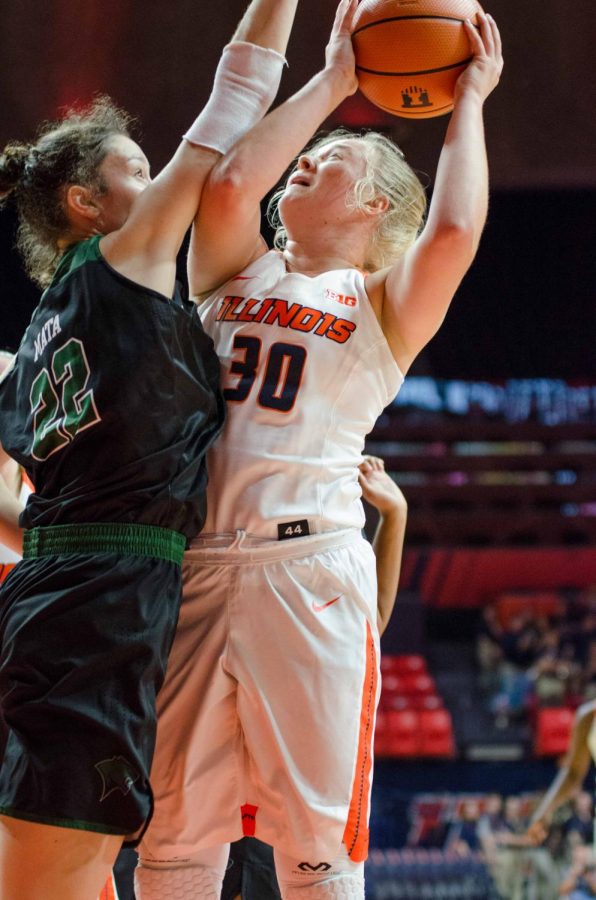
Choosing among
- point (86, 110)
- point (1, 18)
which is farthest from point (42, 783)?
point (1, 18)

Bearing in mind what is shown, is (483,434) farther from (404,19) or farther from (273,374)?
(273,374)

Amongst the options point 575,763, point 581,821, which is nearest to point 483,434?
point 581,821

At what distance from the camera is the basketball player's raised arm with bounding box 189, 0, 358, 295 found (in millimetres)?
2312

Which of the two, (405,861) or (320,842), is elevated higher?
(320,842)

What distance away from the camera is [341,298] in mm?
2514

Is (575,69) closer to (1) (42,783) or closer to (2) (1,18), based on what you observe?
(2) (1,18)

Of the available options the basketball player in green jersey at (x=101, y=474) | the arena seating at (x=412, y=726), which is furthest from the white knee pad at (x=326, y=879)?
the arena seating at (x=412, y=726)

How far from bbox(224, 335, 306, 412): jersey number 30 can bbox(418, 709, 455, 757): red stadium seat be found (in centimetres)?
1005

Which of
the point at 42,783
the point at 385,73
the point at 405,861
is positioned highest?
the point at 385,73

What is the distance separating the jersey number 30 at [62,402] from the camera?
2154mm

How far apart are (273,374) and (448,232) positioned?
0.48 metres

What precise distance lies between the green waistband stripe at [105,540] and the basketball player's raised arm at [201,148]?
495mm

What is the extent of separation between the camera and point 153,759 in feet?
7.43

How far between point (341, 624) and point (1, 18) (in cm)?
611
